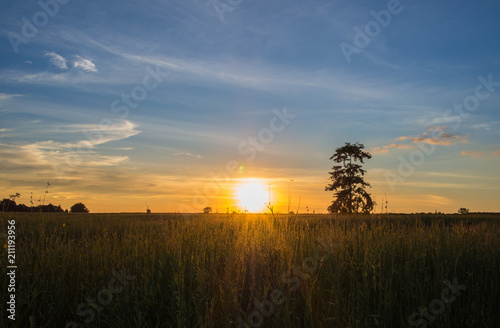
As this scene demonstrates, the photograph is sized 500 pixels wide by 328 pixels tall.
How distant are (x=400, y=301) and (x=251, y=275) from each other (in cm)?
259

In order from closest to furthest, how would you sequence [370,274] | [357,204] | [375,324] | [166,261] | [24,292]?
1. [375,324]
2. [24,292]
3. [370,274]
4. [166,261]
5. [357,204]

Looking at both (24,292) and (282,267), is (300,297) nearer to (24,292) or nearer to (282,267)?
(282,267)

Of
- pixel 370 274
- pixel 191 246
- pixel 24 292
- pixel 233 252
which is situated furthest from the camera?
pixel 191 246

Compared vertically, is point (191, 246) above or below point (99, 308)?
above

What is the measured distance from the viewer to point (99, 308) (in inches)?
208

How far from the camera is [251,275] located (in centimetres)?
629

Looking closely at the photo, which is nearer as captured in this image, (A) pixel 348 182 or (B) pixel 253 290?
(B) pixel 253 290

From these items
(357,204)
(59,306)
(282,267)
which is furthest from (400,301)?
(357,204)

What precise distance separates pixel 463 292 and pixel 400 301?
1.51 metres

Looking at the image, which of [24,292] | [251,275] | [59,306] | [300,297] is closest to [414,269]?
[300,297]

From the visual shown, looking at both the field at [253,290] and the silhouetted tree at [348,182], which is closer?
the field at [253,290]

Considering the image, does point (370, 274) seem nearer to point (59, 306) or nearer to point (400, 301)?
point (400, 301)

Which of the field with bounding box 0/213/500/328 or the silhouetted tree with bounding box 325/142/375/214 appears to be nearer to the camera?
the field with bounding box 0/213/500/328

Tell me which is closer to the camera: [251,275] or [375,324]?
[375,324]
